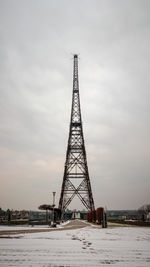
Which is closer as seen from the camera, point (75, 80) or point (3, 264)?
point (3, 264)

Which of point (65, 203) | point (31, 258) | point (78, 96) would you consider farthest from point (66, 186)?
point (31, 258)

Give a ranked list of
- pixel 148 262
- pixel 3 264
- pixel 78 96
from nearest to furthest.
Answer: pixel 3 264 < pixel 148 262 < pixel 78 96

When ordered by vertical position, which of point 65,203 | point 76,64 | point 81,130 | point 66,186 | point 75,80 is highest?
point 76,64

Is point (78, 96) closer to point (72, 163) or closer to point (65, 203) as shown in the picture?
point (72, 163)

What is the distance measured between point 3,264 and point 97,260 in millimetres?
1909

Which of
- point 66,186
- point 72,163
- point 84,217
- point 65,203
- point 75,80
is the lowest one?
point 84,217

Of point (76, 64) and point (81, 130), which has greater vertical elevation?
point (76, 64)

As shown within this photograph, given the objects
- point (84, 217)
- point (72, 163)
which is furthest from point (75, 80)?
point (84, 217)

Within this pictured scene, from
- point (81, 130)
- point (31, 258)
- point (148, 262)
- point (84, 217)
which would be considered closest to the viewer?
point (148, 262)

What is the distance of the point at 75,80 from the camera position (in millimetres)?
53062

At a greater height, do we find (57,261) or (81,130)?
(81,130)

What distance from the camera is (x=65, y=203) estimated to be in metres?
45.1

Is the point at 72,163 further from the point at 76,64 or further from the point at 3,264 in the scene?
the point at 3,264

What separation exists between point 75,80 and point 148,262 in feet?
164
